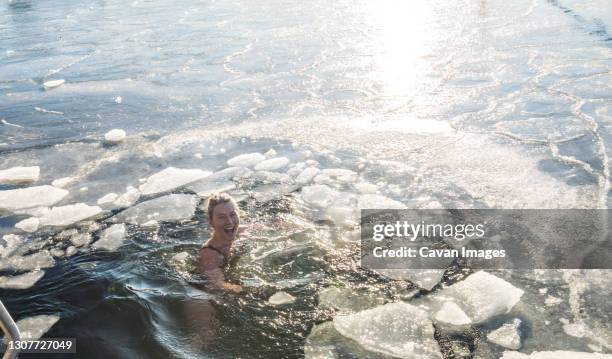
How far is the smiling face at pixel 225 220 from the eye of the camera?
384 centimetres

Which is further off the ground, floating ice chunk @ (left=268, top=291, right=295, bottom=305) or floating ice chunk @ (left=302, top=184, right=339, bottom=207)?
floating ice chunk @ (left=302, top=184, right=339, bottom=207)

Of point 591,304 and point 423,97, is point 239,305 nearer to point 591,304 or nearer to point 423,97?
point 591,304

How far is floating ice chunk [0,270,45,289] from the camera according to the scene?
137 inches

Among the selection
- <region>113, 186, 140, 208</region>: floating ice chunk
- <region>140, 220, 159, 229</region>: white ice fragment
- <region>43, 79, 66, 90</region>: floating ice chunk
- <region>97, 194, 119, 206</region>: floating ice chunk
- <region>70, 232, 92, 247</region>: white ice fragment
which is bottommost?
<region>140, 220, 159, 229</region>: white ice fragment

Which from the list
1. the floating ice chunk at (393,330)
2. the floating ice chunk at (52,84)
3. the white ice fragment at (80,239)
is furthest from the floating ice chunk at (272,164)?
the floating ice chunk at (52,84)

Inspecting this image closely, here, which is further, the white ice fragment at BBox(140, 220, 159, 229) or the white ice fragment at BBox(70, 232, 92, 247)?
the white ice fragment at BBox(140, 220, 159, 229)

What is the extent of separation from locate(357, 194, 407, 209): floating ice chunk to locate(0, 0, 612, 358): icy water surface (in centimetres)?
2

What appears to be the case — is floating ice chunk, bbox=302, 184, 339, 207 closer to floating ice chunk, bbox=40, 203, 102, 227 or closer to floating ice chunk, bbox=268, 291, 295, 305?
floating ice chunk, bbox=268, 291, 295, 305

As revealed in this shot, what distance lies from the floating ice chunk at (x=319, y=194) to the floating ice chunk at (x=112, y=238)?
1.46 m

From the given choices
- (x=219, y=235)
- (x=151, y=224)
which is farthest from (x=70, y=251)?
(x=219, y=235)

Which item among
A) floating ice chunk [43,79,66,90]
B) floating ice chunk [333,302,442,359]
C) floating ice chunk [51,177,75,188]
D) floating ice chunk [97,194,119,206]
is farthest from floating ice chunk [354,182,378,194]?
floating ice chunk [43,79,66,90]

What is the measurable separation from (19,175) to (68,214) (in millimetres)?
1174

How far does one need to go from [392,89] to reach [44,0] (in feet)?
50.1

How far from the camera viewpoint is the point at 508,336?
284 centimetres
